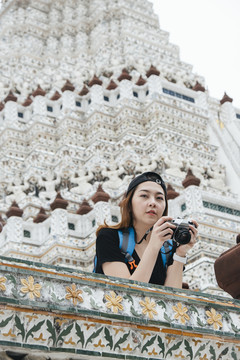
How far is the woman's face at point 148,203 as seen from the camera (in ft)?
16.2

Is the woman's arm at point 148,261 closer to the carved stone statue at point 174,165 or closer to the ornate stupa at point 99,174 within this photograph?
the ornate stupa at point 99,174

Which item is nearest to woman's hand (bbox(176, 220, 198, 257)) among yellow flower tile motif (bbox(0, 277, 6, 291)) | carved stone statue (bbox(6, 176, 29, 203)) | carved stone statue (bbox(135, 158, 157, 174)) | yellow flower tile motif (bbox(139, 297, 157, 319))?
yellow flower tile motif (bbox(139, 297, 157, 319))

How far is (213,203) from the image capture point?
53.4ft

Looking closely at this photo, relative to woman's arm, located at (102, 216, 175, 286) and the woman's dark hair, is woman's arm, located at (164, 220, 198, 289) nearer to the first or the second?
woman's arm, located at (102, 216, 175, 286)

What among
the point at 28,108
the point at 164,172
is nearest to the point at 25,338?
the point at 164,172

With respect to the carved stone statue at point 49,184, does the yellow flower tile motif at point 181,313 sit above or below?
below

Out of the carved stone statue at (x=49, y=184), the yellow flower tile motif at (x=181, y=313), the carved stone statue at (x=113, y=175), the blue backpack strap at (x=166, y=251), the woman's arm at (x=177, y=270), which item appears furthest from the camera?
the carved stone statue at (x=49, y=184)

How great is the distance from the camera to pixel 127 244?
15.6ft

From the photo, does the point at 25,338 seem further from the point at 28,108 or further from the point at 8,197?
the point at 28,108

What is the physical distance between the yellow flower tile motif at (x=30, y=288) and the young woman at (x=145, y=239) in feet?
3.08

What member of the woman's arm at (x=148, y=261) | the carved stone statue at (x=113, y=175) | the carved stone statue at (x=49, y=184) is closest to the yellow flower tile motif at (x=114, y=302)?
the woman's arm at (x=148, y=261)

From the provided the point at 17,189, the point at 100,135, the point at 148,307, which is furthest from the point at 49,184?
the point at 148,307

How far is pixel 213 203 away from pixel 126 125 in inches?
294

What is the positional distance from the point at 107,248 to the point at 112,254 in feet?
0.18
